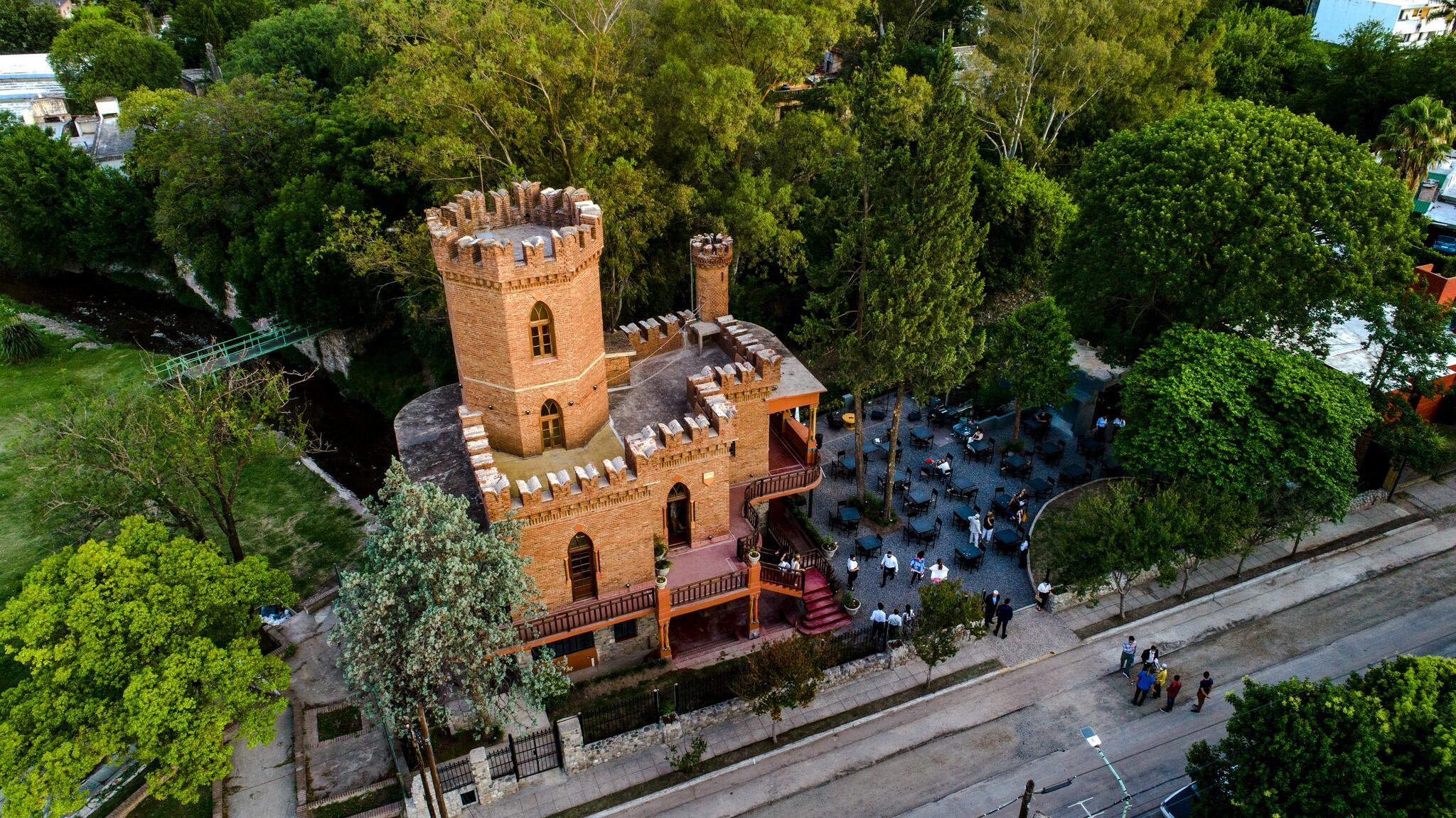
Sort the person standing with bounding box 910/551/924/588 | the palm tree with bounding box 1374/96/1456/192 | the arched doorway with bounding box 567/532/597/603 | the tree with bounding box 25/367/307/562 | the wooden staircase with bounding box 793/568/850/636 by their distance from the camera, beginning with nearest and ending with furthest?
the arched doorway with bounding box 567/532/597/603 < the tree with bounding box 25/367/307/562 < the wooden staircase with bounding box 793/568/850/636 < the person standing with bounding box 910/551/924/588 < the palm tree with bounding box 1374/96/1456/192

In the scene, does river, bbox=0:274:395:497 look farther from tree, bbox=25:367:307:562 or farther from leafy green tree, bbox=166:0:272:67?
leafy green tree, bbox=166:0:272:67

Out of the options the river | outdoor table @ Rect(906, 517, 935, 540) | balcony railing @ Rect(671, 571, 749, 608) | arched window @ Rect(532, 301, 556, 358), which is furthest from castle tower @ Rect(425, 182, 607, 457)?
the river

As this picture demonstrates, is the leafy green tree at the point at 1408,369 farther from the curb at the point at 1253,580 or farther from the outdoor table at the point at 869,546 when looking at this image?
the outdoor table at the point at 869,546

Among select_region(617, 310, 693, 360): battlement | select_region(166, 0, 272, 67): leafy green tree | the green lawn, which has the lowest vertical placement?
the green lawn

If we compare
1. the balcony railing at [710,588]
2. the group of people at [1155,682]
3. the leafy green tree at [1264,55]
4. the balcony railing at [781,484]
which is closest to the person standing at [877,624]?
the balcony railing at [710,588]

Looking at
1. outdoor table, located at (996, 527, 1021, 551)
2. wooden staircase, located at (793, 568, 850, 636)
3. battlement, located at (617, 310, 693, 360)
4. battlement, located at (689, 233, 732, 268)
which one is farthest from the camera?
outdoor table, located at (996, 527, 1021, 551)

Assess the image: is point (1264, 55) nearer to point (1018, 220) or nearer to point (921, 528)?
point (1018, 220)

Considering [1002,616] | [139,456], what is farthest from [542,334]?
[1002,616]
